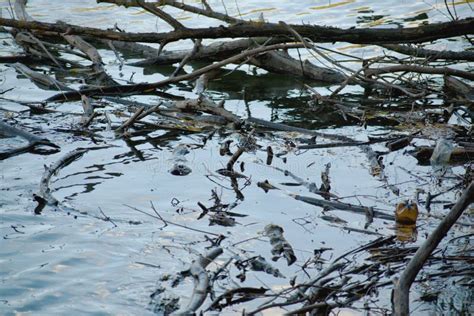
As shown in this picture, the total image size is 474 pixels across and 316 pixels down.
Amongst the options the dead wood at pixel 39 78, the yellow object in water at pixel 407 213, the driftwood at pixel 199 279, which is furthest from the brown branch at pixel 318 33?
the dead wood at pixel 39 78

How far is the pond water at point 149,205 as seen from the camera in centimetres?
470

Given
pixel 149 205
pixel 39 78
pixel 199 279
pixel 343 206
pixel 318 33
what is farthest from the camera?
pixel 39 78

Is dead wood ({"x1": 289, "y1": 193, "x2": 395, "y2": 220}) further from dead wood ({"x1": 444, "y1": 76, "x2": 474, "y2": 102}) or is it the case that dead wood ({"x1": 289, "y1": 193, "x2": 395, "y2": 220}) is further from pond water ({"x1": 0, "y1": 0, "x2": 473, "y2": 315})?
dead wood ({"x1": 444, "y1": 76, "x2": 474, "y2": 102})

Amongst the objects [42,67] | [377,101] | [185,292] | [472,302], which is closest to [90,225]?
[185,292]

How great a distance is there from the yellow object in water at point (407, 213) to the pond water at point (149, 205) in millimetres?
104

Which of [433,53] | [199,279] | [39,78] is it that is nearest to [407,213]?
[199,279]

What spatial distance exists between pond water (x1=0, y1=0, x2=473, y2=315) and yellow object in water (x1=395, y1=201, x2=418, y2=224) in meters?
0.10

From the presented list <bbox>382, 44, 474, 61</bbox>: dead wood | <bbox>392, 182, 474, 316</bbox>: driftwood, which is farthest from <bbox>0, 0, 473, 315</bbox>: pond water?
<bbox>392, 182, 474, 316</bbox>: driftwood

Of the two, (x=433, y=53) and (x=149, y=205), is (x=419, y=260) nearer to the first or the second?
(x=149, y=205)

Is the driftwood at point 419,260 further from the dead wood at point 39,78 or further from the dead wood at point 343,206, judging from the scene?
the dead wood at point 39,78

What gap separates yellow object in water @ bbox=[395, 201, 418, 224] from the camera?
538cm

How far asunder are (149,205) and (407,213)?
174 cm

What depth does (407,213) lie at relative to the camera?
5.38 m

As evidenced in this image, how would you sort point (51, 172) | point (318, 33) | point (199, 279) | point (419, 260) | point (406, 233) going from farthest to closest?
point (318, 33), point (51, 172), point (406, 233), point (199, 279), point (419, 260)
